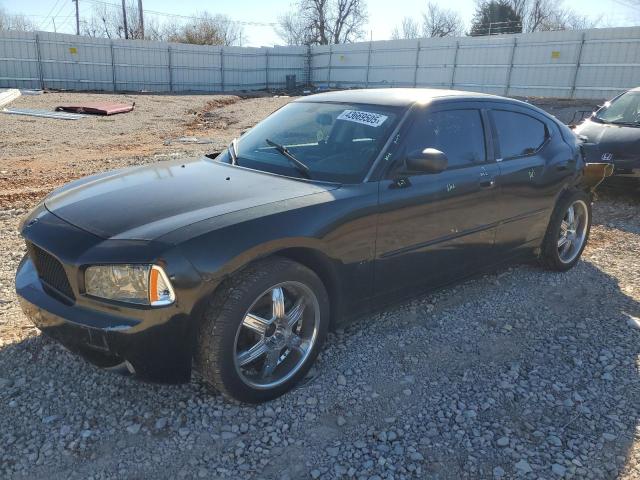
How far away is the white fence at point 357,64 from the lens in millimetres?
21172

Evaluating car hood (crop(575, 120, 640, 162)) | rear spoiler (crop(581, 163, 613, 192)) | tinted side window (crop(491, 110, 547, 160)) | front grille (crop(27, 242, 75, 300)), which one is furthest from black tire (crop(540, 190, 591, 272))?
front grille (crop(27, 242, 75, 300))

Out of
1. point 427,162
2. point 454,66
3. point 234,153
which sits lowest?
point 234,153

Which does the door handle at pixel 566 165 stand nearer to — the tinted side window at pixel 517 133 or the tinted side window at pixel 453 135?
the tinted side window at pixel 517 133

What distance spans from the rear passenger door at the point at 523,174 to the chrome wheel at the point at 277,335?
198cm

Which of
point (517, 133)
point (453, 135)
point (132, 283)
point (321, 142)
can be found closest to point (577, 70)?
point (517, 133)

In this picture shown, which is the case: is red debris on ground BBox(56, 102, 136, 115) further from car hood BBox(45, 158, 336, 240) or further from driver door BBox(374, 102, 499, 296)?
driver door BBox(374, 102, 499, 296)

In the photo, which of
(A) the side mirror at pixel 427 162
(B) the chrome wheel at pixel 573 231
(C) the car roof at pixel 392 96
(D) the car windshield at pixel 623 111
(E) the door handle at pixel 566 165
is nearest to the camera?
(A) the side mirror at pixel 427 162

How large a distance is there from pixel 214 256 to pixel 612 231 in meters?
5.77

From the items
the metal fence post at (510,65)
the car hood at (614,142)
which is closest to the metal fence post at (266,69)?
the metal fence post at (510,65)

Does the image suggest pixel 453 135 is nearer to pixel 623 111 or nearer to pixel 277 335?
pixel 277 335

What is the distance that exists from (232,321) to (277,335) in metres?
0.43

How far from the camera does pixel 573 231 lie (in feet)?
17.1

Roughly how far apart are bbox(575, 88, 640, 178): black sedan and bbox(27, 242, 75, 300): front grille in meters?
6.68

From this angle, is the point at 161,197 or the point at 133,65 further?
the point at 133,65
